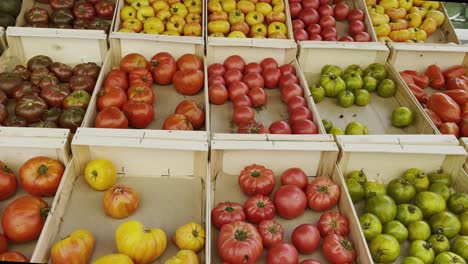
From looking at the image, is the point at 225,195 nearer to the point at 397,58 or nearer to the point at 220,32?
the point at 220,32

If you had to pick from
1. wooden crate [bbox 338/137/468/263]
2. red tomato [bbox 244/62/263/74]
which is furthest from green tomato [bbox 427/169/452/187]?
red tomato [bbox 244/62/263/74]

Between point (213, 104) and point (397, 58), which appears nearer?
point (213, 104)

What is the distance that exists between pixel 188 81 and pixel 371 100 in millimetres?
1492

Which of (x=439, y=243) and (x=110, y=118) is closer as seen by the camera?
(x=439, y=243)

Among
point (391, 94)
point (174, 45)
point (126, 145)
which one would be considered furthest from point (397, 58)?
point (126, 145)

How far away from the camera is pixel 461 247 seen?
2318 millimetres

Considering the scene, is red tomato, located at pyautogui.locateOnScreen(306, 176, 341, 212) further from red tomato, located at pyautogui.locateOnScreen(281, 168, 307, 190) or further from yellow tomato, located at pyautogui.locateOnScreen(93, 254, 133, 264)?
yellow tomato, located at pyautogui.locateOnScreen(93, 254, 133, 264)

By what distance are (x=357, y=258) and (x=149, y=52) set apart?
2251mm

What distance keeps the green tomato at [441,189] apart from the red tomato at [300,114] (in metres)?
0.89

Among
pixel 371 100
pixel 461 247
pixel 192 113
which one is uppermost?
pixel 192 113

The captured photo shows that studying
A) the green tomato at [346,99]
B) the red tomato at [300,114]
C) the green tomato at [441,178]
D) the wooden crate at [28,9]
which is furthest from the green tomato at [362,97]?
the wooden crate at [28,9]

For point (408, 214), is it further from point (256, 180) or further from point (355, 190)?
point (256, 180)

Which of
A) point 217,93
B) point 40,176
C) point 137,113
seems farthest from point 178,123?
point 40,176

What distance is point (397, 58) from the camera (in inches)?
149
